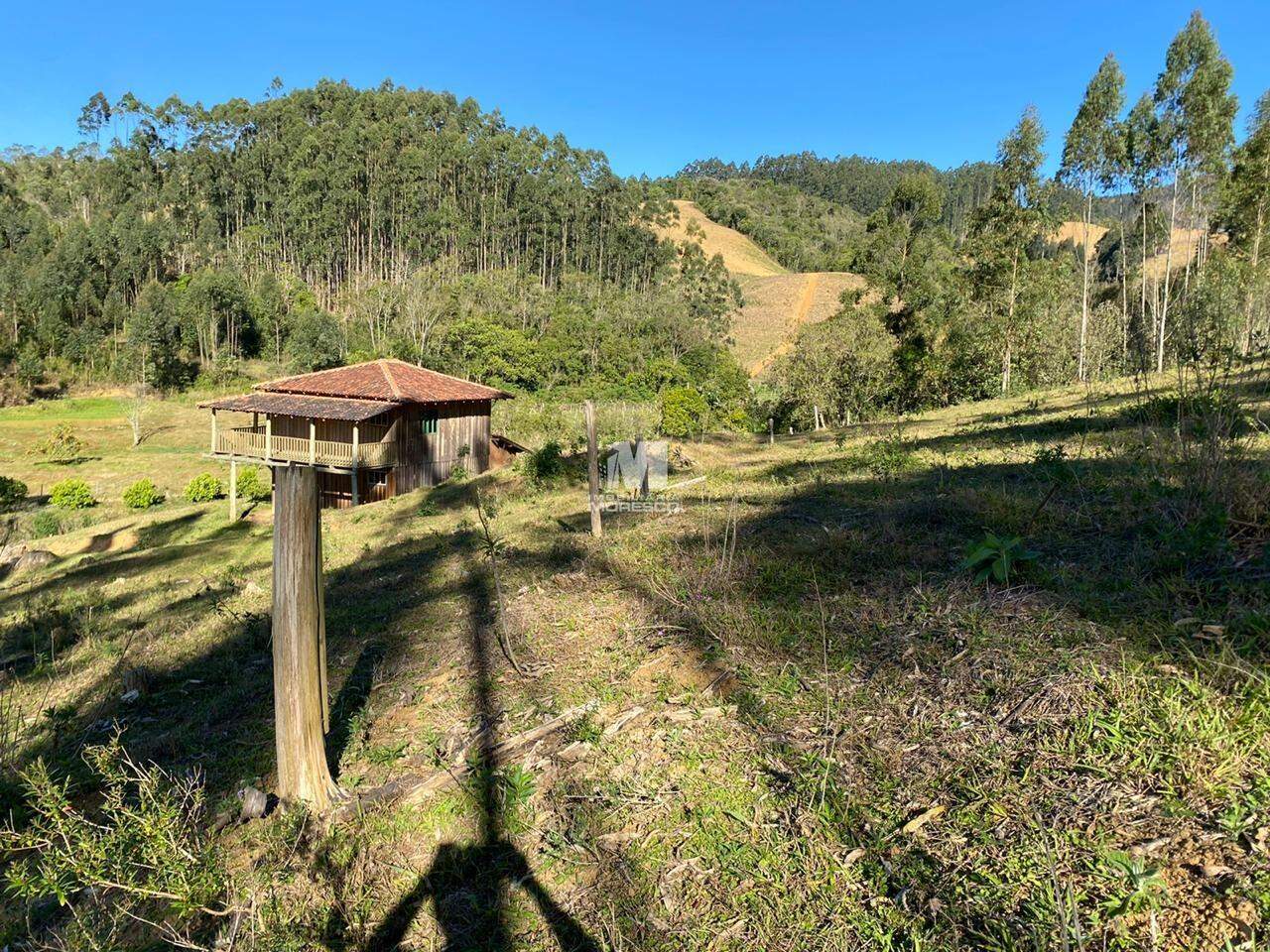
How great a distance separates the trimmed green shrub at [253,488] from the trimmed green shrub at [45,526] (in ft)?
17.9

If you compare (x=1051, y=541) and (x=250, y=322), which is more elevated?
(x=250, y=322)

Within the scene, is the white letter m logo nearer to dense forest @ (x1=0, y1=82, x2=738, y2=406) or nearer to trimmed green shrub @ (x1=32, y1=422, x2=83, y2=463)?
dense forest @ (x1=0, y1=82, x2=738, y2=406)

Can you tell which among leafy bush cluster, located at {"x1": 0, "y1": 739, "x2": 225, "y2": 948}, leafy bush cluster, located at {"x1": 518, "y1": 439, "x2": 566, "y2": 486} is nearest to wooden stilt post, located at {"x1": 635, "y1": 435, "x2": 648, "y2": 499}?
leafy bush cluster, located at {"x1": 518, "y1": 439, "x2": 566, "y2": 486}

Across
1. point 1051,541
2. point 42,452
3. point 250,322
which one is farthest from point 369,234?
point 1051,541

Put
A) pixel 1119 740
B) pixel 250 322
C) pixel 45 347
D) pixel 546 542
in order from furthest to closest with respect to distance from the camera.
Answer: pixel 250 322 < pixel 45 347 < pixel 546 542 < pixel 1119 740

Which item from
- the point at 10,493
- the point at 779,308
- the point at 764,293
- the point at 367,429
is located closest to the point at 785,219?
the point at 764,293

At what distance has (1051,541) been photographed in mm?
4281

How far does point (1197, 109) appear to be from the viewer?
22375 mm

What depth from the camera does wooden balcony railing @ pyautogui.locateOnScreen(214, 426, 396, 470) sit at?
2095 cm

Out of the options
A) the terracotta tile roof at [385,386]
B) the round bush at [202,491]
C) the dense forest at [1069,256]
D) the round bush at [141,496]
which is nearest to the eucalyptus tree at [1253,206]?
the dense forest at [1069,256]

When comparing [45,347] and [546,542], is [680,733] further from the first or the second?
[45,347]

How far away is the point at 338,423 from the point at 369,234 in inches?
1669

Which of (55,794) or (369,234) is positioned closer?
(55,794)

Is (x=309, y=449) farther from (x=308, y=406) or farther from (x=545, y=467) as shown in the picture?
(x=545, y=467)
